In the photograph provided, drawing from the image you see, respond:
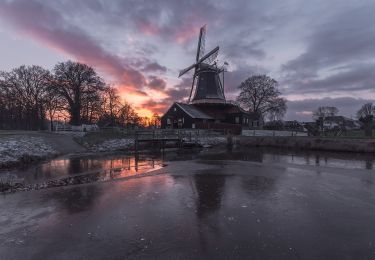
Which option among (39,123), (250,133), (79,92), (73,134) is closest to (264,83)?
(250,133)

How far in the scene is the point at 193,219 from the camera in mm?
8758

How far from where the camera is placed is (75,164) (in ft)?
68.4

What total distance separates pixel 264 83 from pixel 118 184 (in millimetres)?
52996

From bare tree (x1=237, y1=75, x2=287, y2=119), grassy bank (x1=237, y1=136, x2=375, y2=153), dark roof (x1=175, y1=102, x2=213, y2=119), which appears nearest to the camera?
grassy bank (x1=237, y1=136, x2=375, y2=153)

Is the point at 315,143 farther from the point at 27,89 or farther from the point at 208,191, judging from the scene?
the point at 27,89

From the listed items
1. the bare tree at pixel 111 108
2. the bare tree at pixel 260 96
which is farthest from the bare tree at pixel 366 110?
the bare tree at pixel 111 108

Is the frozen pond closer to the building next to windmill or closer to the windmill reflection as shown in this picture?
the windmill reflection

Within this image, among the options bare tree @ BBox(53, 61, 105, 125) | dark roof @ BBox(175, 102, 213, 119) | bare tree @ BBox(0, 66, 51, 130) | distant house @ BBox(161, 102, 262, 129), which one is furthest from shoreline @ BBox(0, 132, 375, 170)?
bare tree @ BBox(0, 66, 51, 130)

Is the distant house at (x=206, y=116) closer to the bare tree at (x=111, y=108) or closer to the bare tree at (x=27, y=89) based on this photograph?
the bare tree at (x=111, y=108)

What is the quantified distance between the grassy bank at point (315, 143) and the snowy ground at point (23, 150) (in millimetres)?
25943

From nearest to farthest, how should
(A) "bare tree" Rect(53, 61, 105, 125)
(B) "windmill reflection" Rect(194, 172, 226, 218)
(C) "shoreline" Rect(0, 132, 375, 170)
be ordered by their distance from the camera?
(B) "windmill reflection" Rect(194, 172, 226, 218), (C) "shoreline" Rect(0, 132, 375, 170), (A) "bare tree" Rect(53, 61, 105, 125)

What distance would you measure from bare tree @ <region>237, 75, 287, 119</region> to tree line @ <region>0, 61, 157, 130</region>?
28.9 m

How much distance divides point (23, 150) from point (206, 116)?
3492 cm

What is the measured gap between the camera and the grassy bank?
Answer: 94.8 feet
